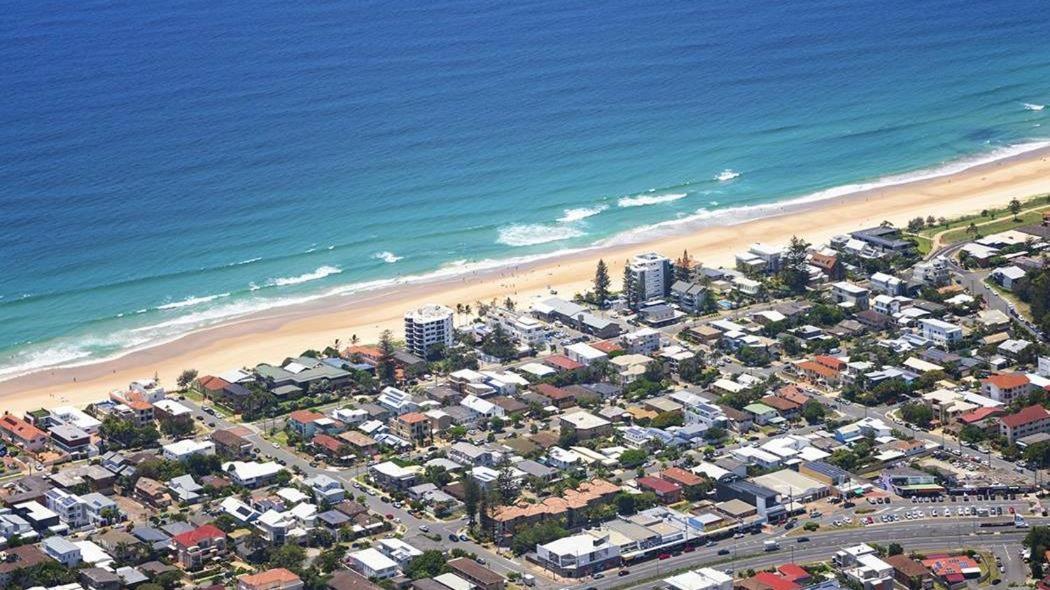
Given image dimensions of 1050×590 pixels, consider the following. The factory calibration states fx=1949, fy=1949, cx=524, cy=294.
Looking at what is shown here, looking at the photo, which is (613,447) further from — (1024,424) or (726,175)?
(726,175)

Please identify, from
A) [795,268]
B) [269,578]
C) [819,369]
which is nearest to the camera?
[269,578]

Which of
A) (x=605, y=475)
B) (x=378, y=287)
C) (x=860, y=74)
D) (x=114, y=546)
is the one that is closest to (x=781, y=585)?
(x=605, y=475)

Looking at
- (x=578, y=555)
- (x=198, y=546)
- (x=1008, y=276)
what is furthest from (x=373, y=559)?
(x=1008, y=276)

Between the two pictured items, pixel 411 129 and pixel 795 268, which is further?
pixel 411 129

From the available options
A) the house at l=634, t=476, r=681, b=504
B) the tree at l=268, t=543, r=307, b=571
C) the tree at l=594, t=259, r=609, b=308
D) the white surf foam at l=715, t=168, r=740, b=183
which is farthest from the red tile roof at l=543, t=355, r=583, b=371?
the white surf foam at l=715, t=168, r=740, b=183

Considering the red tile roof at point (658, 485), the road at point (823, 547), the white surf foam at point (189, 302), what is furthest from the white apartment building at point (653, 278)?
the road at point (823, 547)

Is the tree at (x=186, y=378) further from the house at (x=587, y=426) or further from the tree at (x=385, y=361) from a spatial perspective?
the house at (x=587, y=426)
